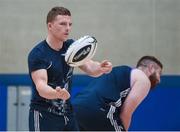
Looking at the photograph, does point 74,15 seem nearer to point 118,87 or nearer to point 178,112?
point 178,112

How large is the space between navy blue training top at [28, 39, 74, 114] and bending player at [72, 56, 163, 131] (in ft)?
1.40

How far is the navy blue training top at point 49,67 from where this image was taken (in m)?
2.76

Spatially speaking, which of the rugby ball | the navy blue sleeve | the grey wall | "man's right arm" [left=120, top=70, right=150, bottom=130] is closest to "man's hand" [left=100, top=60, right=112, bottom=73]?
the rugby ball

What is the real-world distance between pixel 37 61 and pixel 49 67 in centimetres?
7

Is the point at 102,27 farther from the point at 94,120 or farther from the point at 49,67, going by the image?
the point at 49,67

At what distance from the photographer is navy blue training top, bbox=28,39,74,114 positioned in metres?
2.76

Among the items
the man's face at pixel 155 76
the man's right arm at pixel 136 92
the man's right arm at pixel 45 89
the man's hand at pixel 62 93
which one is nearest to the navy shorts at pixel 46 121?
the man's right arm at pixel 45 89

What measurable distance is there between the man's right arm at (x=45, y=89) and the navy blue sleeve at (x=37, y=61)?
27mm

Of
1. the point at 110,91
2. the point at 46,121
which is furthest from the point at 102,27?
the point at 46,121

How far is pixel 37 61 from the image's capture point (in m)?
2.75

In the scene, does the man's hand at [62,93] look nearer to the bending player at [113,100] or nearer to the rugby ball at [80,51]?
the rugby ball at [80,51]

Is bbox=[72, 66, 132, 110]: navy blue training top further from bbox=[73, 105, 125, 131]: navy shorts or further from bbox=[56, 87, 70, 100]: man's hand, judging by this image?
bbox=[56, 87, 70, 100]: man's hand

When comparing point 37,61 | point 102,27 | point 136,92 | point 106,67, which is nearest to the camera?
point 37,61

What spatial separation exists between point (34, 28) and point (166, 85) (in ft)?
4.76
